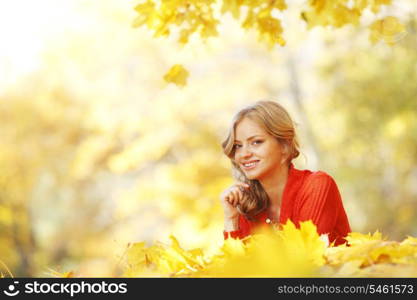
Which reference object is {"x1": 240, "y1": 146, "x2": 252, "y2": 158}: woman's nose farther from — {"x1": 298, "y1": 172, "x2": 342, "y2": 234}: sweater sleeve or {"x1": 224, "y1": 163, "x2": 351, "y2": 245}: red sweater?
{"x1": 298, "y1": 172, "x2": 342, "y2": 234}: sweater sleeve

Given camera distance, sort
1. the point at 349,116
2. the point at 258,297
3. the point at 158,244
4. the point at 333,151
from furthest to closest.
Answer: the point at 333,151, the point at 349,116, the point at 158,244, the point at 258,297

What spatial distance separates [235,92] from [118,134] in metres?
2.63

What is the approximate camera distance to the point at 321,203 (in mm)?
2051

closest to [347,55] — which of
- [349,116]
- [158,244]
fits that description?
[349,116]

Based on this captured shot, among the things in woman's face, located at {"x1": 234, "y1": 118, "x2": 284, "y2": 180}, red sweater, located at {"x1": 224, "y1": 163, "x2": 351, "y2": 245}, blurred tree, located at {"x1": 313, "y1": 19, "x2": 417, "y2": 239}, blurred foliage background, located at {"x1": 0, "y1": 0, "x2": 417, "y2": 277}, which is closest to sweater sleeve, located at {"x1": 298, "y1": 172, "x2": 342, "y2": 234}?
red sweater, located at {"x1": 224, "y1": 163, "x2": 351, "y2": 245}

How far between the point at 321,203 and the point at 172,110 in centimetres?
858

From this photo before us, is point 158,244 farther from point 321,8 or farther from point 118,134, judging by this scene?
point 118,134

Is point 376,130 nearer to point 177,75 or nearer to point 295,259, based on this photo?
point 177,75

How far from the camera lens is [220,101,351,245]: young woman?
2.20 meters

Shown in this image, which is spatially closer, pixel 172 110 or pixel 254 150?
pixel 254 150

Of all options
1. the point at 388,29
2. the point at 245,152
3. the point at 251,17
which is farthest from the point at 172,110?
the point at 245,152

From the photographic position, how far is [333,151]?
13758 millimetres

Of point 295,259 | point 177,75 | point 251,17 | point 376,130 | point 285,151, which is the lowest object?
point 295,259

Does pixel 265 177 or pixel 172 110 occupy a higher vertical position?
pixel 172 110
